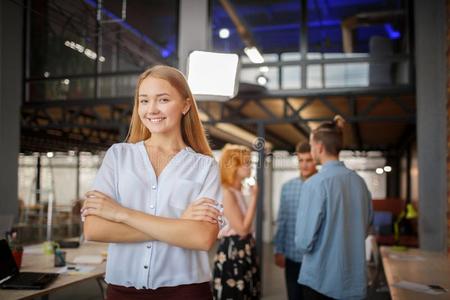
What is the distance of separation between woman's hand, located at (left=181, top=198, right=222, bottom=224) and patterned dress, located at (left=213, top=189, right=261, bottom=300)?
2289 millimetres

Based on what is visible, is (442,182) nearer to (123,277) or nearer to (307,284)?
(307,284)

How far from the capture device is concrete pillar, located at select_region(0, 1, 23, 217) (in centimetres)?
724

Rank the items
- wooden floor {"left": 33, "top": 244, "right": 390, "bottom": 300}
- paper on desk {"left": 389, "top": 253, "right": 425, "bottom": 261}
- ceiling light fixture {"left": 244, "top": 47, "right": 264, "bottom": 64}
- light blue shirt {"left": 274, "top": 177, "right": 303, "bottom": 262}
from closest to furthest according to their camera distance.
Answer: light blue shirt {"left": 274, "top": 177, "right": 303, "bottom": 262} → paper on desk {"left": 389, "top": 253, "right": 425, "bottom": 261} → wooden floor {"left": 33, "top": 244, "right": 390, "bottom": 300} → ceiling light fixture {"left": 244, "top": 47, "right": 264, "bottom": 64}

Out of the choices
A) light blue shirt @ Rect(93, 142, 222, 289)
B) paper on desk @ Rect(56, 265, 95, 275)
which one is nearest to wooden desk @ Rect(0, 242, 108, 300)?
paper on desk @ Rect(56, 265, 95, 275)

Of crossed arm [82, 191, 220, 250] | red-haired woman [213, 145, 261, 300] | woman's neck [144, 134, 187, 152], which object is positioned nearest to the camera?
crossed arm [82, 191, 220, 250]

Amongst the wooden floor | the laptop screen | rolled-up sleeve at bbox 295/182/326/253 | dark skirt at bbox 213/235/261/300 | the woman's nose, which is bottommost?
the wooden floor

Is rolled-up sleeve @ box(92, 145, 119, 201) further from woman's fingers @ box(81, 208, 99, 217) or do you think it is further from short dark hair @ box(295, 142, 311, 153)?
short dark hair @ box(295, 142, 311, 153)

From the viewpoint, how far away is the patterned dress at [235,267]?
3.54 meters

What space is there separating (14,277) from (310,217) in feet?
5.47

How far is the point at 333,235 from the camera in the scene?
2469 millimetres

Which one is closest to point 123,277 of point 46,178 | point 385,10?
point 385,10

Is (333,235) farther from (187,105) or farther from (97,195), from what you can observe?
(97,195)

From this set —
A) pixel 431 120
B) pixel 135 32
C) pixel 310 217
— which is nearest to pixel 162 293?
pixel 310 217

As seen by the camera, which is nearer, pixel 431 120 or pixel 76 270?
pixel 76 270
